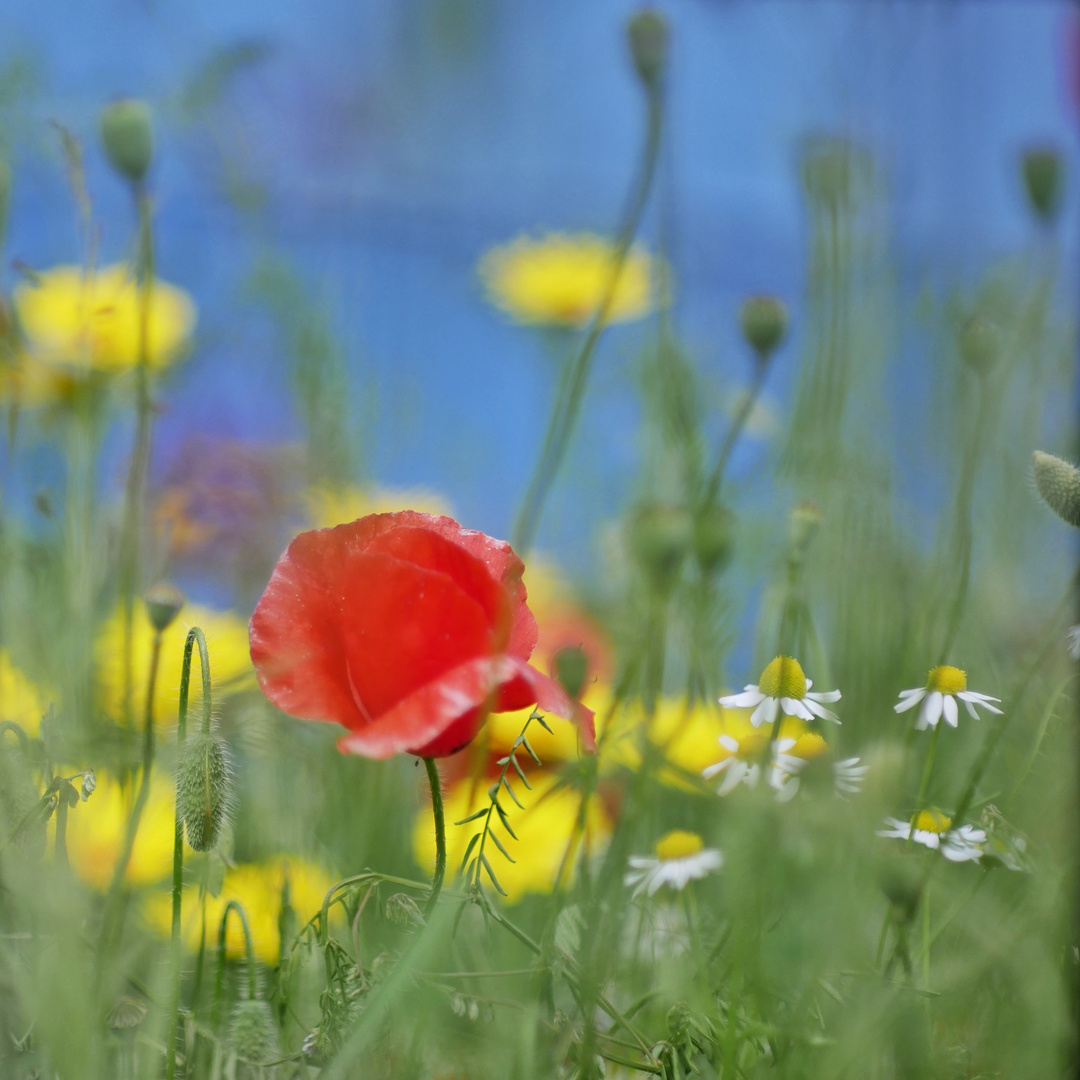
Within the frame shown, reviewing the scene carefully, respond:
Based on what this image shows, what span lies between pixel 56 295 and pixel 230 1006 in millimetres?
548

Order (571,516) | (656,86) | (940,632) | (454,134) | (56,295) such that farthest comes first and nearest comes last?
(571,516)
(454,134)
(56,295)
(940,632)
(656,86)

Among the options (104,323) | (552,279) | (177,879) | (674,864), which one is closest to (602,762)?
(674,864)

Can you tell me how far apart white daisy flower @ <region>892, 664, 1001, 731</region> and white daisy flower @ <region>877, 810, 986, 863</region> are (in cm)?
2

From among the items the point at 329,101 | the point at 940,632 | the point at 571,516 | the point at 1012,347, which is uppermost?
the point at 329,101

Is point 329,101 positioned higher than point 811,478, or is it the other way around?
point 329,101

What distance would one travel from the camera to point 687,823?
45 centimetres

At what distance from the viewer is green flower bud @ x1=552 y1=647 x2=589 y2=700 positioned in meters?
0.25

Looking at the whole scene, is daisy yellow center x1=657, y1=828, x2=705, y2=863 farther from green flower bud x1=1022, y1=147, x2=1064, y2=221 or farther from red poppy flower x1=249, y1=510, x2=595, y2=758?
green flower bud x1=1022, y1=147, x2=1064, y2=221

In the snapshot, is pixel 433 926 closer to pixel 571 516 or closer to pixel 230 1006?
pixel 230 1006

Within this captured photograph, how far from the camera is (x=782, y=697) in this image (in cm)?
27

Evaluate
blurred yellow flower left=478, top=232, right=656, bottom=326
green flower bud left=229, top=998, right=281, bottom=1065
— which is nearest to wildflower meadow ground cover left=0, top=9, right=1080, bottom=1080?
green flower bud left=229, top=998, right=281, bottom=1065

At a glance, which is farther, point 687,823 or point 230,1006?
point 687,823

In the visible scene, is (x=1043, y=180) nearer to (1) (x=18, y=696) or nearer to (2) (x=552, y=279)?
(1) (x=18, y=696)

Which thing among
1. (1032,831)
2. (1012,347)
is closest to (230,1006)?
(1032,831)
